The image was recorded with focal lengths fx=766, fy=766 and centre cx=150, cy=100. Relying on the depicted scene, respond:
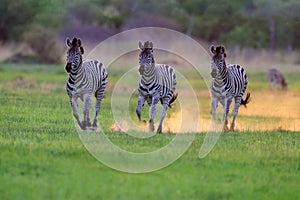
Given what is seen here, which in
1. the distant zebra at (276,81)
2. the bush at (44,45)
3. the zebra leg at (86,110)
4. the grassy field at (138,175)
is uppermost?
the bush at (44,45)

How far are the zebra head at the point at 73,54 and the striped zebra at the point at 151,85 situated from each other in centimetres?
138

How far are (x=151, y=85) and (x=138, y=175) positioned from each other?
19.0 ft

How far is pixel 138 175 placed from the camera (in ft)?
39.0

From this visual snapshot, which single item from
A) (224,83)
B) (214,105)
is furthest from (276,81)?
(214,105)

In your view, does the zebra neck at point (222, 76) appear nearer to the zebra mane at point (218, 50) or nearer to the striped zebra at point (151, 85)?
the zebra mane at point (218, 50)

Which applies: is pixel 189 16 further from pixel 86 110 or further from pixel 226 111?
pixel 86 110

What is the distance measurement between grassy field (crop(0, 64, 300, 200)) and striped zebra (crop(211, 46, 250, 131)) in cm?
75

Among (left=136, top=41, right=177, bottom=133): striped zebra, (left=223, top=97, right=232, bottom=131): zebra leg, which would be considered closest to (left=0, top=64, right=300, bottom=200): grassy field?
(left=223, top=97, right=232, bottom=131): zebra leg

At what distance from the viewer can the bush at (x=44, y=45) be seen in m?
44.5

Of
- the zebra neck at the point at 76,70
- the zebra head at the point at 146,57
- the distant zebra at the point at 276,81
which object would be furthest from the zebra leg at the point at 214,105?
the distant zebra at the point at 276,81

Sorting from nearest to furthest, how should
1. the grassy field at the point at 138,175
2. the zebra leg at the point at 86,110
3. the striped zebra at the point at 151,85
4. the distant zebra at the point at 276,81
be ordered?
the grassy field at the point at 138,175
the zebra leg at the point at 86,110
the striped zebra at the point at 151,85
the distant zebra at the point at 276,81

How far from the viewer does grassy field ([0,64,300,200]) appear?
10.9 meters

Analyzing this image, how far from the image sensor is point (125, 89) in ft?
103

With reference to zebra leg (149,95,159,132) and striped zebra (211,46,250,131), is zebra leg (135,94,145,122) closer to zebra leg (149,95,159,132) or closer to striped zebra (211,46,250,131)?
zebra leg (149,95,159,132)
